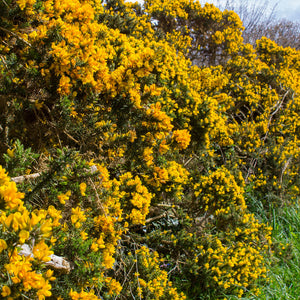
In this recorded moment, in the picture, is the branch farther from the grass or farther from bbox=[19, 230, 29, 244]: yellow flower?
the grass

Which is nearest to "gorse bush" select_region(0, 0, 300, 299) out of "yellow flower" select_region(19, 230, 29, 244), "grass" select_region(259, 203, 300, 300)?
"yellow flower" select_region(19, 230, 29, 244)

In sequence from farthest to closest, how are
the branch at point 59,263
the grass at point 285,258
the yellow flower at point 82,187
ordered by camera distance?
1. the grass at point 285,258
2. the yellow flower at point 82,187
3. the branch at point 59,263

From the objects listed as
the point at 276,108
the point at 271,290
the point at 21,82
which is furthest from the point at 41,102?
the point at 276,108

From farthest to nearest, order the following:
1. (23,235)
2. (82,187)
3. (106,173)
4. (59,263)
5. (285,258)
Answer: (285,258) → (106,173) → (82,187) → (59,263) → (23,235)

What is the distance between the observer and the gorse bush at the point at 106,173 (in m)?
1.38

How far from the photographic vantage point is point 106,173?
1944 mm

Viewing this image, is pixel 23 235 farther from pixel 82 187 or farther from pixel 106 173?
pixel 106 173

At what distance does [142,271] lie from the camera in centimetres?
223

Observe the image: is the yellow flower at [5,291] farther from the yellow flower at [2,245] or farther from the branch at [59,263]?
the branch at [59,263]

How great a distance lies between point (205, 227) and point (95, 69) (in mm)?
1970

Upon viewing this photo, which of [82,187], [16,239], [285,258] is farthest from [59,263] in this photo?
[285,258]

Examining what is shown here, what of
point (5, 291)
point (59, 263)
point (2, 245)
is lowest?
point (59, 263)

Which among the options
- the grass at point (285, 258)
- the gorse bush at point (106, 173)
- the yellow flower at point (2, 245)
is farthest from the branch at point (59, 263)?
the grass at point (285, 258)

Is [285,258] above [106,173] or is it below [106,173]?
below
